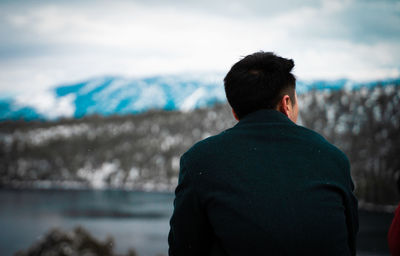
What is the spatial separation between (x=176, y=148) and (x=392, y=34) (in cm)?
7992

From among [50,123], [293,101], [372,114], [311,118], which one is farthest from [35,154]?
[293,101]

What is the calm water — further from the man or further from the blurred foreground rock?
the man

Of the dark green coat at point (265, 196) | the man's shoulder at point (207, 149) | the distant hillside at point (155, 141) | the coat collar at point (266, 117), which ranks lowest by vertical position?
the distant hillside at point (155, 141)

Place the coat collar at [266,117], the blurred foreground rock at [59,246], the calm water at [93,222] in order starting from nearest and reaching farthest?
the coat collar at [266,117] → the blurred foreground rock at [59,246] → the calm water at [93,222]

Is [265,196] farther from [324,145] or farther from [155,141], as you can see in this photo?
[155,141]

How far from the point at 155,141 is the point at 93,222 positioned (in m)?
105

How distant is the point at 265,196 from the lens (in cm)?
150

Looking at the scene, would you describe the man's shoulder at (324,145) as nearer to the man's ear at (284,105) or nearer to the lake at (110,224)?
the man's ear at (284,105)

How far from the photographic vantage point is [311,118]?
137000mm

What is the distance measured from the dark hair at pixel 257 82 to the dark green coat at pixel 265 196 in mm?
101

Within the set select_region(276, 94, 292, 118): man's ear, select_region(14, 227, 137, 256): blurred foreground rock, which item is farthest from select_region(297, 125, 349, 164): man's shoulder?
select_region(14, 227, 137, 256): blurred foreground rock

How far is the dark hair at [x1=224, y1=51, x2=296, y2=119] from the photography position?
5.82 ft

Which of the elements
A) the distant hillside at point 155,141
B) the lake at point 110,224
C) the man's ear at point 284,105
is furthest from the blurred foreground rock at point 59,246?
the distant hillside at point 155,141

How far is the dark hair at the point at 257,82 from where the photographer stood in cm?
177
